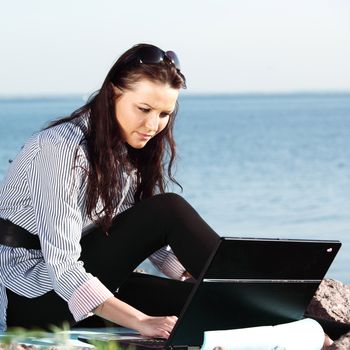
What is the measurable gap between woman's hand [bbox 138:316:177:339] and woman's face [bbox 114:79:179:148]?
2.13ft

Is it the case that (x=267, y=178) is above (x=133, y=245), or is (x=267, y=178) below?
below

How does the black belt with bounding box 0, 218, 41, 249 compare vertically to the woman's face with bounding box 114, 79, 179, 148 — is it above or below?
below

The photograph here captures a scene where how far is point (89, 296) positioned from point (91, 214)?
1.08ft

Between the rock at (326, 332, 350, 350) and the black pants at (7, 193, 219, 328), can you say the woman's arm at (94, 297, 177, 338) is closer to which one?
the black pants at (7, 193, 219, 328)

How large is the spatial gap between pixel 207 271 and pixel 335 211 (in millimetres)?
12376

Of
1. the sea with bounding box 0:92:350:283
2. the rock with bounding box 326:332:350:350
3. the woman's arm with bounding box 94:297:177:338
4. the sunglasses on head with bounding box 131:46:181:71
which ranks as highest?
the sunglasses on head with bounding box 131:46:181:71

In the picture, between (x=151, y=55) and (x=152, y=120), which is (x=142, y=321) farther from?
(x=151, y=55)

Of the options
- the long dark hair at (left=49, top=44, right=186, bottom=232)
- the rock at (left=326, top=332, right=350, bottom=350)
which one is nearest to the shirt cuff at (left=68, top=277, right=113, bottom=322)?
the long dark hair at (left=49, top=44, right=186, bottom=232)

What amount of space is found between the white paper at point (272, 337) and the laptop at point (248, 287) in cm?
5

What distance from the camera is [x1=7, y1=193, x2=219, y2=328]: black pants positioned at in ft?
13.8

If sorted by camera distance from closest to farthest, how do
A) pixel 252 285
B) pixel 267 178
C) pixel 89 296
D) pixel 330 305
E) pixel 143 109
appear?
pixel 252 285
pixel 89 296
pixel 143 109
pixel 330 305
pixel 267 178

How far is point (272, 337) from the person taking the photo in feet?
13.3

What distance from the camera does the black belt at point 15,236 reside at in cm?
428

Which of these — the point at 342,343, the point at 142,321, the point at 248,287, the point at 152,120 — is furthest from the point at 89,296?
the point at 342,343
